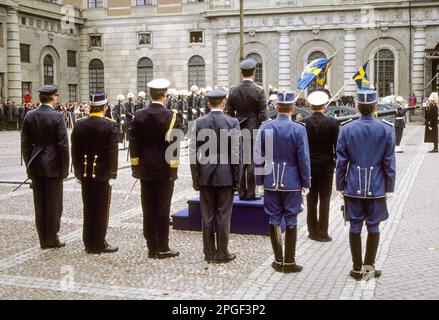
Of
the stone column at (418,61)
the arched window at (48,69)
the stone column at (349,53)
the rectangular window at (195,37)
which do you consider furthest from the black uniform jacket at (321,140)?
the arched window at (48,69)

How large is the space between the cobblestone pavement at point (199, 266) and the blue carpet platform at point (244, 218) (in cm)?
16

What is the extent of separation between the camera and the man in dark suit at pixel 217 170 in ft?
25.4

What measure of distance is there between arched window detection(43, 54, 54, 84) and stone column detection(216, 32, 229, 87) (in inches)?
439

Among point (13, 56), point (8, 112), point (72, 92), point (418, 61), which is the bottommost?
point (8, 112)

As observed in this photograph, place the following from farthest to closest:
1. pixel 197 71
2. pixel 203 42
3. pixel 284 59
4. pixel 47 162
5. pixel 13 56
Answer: pixel 197 71, pixel 203 42, pixel 284 59, pixel 13 56, pixel 47 162

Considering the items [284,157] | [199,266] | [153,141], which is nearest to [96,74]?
[153,141]

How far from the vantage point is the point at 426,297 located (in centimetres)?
621

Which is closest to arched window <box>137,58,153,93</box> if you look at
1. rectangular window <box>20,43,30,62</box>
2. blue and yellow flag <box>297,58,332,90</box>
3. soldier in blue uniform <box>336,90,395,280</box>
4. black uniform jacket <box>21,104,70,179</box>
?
rectangular window <box>20,43,30,62</box>

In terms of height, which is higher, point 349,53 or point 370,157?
point 349,53

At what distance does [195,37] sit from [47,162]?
3422 centimetres

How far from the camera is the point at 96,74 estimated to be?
44750mm

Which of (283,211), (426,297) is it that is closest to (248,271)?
(283,211)

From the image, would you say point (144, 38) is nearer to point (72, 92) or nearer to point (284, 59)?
point (72, 92)
